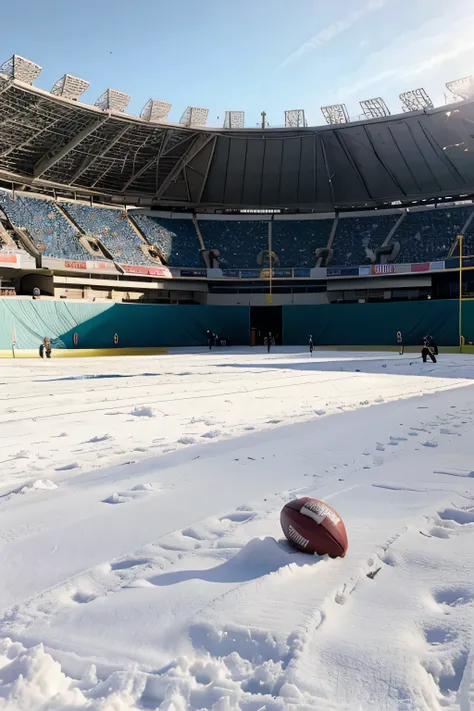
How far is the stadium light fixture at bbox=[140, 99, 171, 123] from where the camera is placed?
41484 mm

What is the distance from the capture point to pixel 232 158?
48844 mm

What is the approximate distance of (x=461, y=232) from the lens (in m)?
44.6

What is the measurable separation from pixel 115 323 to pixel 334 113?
27508 mm

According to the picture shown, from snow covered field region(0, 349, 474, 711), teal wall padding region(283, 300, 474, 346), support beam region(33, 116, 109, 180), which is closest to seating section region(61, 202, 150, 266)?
support beam region(33, 116, 109, 180)

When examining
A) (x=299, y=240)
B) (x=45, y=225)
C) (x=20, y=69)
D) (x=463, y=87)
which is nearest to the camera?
(x=20, y=69)

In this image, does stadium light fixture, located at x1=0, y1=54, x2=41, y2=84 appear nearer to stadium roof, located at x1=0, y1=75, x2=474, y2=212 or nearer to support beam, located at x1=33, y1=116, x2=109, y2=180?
stadium roof, located at x1=0, y1=75, x2=474, y2=212

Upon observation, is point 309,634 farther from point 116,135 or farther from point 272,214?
point 272,214

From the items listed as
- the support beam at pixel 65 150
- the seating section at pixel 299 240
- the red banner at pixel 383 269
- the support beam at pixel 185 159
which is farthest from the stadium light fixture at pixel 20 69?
the red banner at pixel 383 269

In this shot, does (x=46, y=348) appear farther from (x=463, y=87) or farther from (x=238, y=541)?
(x=463, y=87)

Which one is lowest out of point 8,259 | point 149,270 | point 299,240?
point 149,270

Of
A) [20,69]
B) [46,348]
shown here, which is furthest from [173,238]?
[46,348]

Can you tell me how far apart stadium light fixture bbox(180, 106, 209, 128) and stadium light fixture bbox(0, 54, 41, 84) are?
13.2 metres

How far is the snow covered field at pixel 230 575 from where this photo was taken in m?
2.26

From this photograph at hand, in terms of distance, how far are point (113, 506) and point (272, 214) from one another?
50755mm
